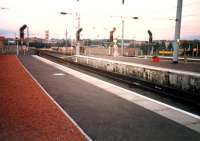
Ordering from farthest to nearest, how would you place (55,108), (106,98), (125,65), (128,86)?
(125,65) → (128,86) → (106,98) → (55,108)

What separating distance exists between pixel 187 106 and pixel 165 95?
97.3 inches

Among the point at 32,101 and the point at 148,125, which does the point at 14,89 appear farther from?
the point at 148,125

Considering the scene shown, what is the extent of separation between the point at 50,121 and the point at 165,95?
297 inches

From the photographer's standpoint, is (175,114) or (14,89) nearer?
(175,114)

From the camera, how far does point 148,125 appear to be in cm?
945

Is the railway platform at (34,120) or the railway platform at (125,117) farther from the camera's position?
the railway platform at (125,117)

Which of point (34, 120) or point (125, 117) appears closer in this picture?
point (34, 120)

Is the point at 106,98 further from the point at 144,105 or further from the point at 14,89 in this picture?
the point at 14,89

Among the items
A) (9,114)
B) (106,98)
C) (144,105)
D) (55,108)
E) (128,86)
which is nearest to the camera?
(9,114)

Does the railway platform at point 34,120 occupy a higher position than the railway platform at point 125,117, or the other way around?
the railway platform at point 34,120

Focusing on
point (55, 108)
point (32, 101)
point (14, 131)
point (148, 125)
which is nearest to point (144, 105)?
point (148, 125)

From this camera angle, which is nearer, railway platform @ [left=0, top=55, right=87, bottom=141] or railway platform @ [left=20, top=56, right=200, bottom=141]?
railway platform @ [left=0, top=55, right=87, bottom=141]

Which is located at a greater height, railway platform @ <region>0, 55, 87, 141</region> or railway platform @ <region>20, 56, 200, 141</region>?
railway platform @ <region>0, 55, 87, 141</region>

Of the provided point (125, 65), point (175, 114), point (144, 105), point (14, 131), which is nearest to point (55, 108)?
point (14, 131)
